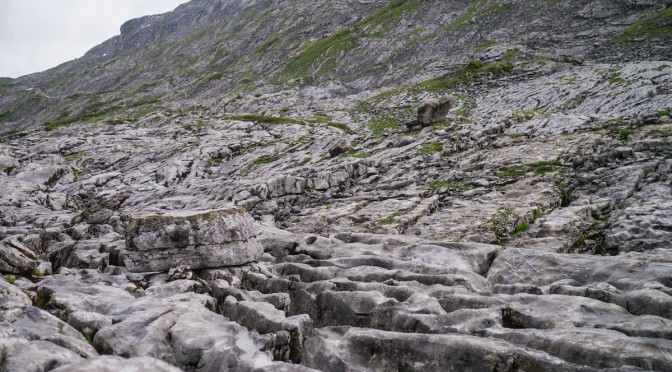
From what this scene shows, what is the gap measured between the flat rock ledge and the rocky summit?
0.11 m

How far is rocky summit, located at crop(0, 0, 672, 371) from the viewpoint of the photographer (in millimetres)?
→ 11641

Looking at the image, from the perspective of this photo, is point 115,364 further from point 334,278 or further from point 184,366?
point 334,278

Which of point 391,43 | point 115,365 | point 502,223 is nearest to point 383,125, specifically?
point 502,223

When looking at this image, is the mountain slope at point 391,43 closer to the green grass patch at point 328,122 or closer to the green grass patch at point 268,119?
the green grass patch at point 268,119

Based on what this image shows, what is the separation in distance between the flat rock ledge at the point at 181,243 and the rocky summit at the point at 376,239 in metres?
0.11

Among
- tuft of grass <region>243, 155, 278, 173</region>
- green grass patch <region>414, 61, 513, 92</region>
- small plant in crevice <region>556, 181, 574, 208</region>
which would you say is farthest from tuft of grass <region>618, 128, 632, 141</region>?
green grass patch <region>414, 61, 513, 92</region>

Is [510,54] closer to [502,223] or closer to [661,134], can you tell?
[661,134]

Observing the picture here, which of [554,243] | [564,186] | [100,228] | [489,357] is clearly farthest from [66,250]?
[564,186]

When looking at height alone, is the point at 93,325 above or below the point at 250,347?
above

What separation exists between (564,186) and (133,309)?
26324 millimetres

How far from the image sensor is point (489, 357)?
34.1 feet

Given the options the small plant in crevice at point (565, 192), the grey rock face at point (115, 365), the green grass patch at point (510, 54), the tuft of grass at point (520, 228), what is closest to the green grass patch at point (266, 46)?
the green grass patch at point (510, 54)

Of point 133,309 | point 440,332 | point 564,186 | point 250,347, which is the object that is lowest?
point 564,186

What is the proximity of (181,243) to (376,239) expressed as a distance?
35.9ft
